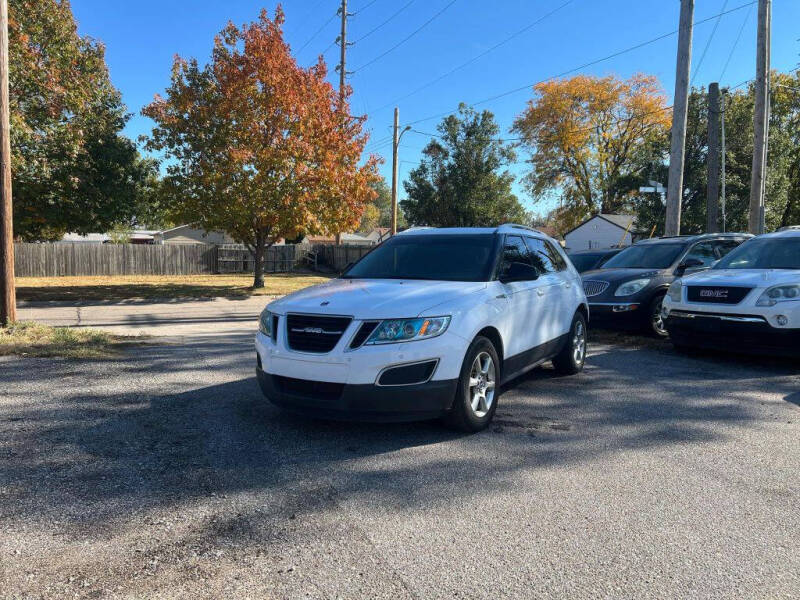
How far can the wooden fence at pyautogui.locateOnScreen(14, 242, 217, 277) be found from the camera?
97.2ft

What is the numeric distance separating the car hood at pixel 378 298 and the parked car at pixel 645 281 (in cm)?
538

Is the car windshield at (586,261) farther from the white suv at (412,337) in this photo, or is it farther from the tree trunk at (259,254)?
the tree trunk at (259,254)

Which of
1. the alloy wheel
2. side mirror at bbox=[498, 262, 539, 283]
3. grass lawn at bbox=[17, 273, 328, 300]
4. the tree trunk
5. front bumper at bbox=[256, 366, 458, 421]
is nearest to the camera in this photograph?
front bumper at bbox=[256, 366, 458, 421]

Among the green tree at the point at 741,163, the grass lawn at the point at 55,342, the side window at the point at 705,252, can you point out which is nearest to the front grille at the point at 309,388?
the grass lawn at the point at 55,342

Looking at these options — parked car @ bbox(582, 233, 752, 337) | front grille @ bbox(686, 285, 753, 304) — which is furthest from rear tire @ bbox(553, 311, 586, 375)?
parked car @ bbox(582, 233, 752, 337)

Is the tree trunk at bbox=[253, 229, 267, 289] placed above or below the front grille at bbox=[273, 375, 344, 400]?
above

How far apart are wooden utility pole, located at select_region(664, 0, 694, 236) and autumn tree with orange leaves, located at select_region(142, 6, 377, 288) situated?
36.7 ft

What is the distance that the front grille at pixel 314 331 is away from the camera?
452 centimetres

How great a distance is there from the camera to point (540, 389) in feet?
21.8

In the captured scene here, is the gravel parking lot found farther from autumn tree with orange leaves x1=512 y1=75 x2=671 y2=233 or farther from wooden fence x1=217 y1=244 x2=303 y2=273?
autumn tree with orange leaves x1=512 y1=75 x2=671 y2=233

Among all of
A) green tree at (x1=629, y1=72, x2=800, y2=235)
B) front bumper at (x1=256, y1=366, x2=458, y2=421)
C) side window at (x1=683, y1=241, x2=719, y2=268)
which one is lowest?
front bumper at (x1=256, y1=366, x2=458, y2=421)

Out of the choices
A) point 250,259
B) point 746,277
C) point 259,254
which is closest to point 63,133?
point 259,254

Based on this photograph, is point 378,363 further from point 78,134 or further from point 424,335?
point 78,134

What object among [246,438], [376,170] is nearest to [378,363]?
[246,438]
